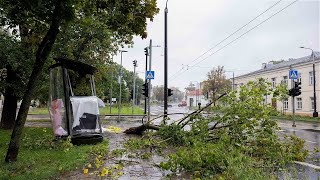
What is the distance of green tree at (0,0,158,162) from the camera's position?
770 centimetres

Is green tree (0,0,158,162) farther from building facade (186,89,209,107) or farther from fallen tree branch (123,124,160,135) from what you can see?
building facade (186,89,209,107)

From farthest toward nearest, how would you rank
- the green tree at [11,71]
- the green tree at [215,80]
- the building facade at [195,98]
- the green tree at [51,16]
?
the building facade at [195,98]
the green tree at [215,80]
the green tree at [11,71]
the green tree at [51,16]

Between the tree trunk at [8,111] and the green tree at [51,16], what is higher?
the green tree at [51,16]

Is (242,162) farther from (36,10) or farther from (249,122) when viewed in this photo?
(36,10)

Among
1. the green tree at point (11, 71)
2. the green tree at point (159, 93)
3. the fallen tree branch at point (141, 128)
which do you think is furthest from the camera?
the green tree at point (159, 93)

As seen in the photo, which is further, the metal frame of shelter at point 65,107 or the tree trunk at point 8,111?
the tree trunk at point 8,111

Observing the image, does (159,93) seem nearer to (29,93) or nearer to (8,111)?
(8,111)

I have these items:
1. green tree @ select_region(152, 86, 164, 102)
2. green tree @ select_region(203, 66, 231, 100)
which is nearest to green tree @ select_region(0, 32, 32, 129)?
green tree @ select_region(203, 66, 231, 100)

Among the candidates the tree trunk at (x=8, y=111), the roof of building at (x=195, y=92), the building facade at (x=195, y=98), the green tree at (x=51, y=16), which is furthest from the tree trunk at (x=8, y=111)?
the roof of building at (x=195, y=92)

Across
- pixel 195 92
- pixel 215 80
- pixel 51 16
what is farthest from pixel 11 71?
pixel 195 92

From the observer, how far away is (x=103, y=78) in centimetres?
2425

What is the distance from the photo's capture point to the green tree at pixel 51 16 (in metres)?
7.70

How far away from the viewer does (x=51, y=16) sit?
800cm

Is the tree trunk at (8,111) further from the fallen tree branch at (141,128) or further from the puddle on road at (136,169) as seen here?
the puddle on road at (136,169)
